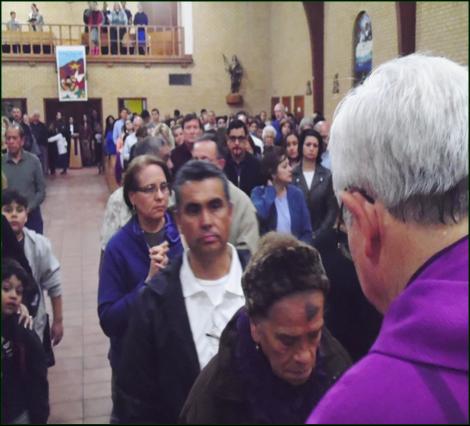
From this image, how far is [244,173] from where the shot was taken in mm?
2891

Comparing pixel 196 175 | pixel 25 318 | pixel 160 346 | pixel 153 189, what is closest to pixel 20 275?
pixel 25 318

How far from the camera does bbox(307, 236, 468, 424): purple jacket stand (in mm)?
365

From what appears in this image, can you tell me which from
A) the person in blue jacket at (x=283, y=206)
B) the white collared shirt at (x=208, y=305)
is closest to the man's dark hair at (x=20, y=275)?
the white collared shirt at (x=208, y=305)

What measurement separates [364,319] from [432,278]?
89 centimetres

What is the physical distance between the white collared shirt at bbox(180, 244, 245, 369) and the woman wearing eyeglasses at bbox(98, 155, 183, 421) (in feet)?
0.69

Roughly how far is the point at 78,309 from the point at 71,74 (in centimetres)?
209

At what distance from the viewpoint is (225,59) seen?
1874 millimetres

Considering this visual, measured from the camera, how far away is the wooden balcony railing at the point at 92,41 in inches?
22.2

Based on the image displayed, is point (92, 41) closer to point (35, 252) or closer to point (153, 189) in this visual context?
point (35, 252)

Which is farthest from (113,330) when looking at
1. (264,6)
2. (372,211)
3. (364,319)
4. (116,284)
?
(372,211)

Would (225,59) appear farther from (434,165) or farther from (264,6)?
(434,165)

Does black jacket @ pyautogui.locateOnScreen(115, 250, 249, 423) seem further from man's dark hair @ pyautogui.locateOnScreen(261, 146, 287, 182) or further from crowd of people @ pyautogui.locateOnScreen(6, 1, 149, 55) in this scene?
man's dark hair @ pyautogui.locateOnScreen(261, 146, 287, 182)

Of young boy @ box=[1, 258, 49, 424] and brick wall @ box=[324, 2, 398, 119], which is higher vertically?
brick wall @ box=[324, 2, 398, 119]

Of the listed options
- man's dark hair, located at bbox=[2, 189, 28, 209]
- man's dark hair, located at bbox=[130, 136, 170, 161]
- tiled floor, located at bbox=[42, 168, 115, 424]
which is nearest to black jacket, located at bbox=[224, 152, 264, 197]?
man's dark hair, located at bbox=[130, 136, 170, 161]
